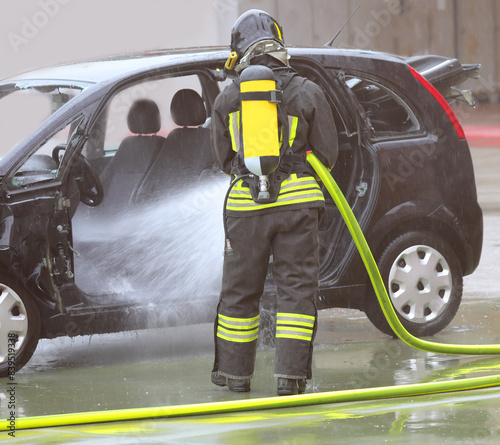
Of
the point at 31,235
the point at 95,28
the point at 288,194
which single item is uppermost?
the point at 95,28

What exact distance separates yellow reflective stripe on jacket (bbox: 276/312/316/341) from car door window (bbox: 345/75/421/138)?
197cm

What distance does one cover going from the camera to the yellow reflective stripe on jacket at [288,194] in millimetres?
5418

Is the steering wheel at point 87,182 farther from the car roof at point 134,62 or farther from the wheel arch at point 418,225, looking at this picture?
the wheel arch at point 418,225

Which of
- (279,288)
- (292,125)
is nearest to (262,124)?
(292,125)

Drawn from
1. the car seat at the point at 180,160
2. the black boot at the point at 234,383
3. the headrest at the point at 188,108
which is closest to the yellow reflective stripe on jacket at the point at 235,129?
the black boot at the point at 234,383

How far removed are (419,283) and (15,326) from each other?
236cm

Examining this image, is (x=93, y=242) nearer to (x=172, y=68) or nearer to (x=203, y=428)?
(x=172, y=68)

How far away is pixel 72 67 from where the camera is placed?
6.80 meters

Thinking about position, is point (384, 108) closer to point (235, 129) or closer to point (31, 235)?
point (235, 129)

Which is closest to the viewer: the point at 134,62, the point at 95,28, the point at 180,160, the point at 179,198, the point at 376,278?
the point at 376,278

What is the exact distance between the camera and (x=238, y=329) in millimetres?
5512

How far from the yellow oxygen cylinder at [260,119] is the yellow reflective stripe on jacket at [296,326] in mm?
610

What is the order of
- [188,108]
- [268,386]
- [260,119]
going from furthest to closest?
[188,108]
[268,386]
[260,119]

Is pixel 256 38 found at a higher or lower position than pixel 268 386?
higher
